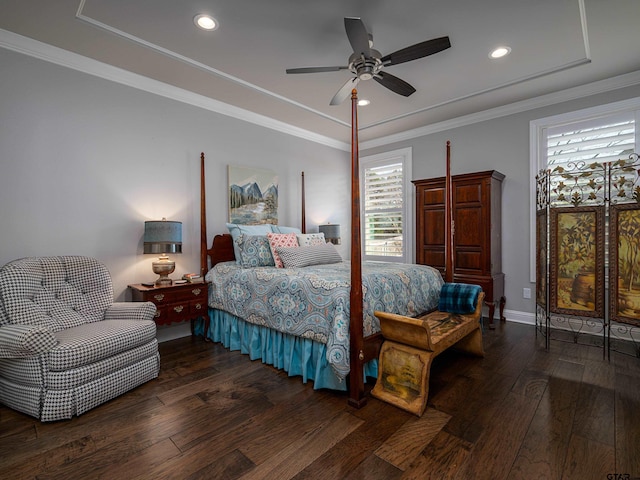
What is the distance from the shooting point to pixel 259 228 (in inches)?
151

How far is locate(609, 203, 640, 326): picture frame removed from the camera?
277cm

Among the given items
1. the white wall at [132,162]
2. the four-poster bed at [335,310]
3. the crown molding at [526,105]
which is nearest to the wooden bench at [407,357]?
the four-poster bed at [335,310]

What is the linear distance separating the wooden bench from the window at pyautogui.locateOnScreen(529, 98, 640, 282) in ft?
8.52

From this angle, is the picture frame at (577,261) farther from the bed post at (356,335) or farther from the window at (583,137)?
the bed post at (356,335)

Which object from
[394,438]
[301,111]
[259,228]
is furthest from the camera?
[301,111]

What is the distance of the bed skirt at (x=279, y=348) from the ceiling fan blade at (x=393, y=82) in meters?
2.20

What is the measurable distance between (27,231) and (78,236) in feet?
1.12

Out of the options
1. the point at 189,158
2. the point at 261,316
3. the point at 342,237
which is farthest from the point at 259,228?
the point at 342,237

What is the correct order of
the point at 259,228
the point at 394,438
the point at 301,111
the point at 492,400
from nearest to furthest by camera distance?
the point at 394,438
the point at 492,400
the point at 259,228
the point at 301,111

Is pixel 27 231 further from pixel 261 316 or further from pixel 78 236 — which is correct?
pixel 261 316

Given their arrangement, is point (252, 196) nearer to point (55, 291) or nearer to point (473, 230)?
point (55, 291)

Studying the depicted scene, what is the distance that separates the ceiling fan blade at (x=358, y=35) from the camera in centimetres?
197

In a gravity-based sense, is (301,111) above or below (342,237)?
above

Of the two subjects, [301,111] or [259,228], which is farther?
[301,111]
